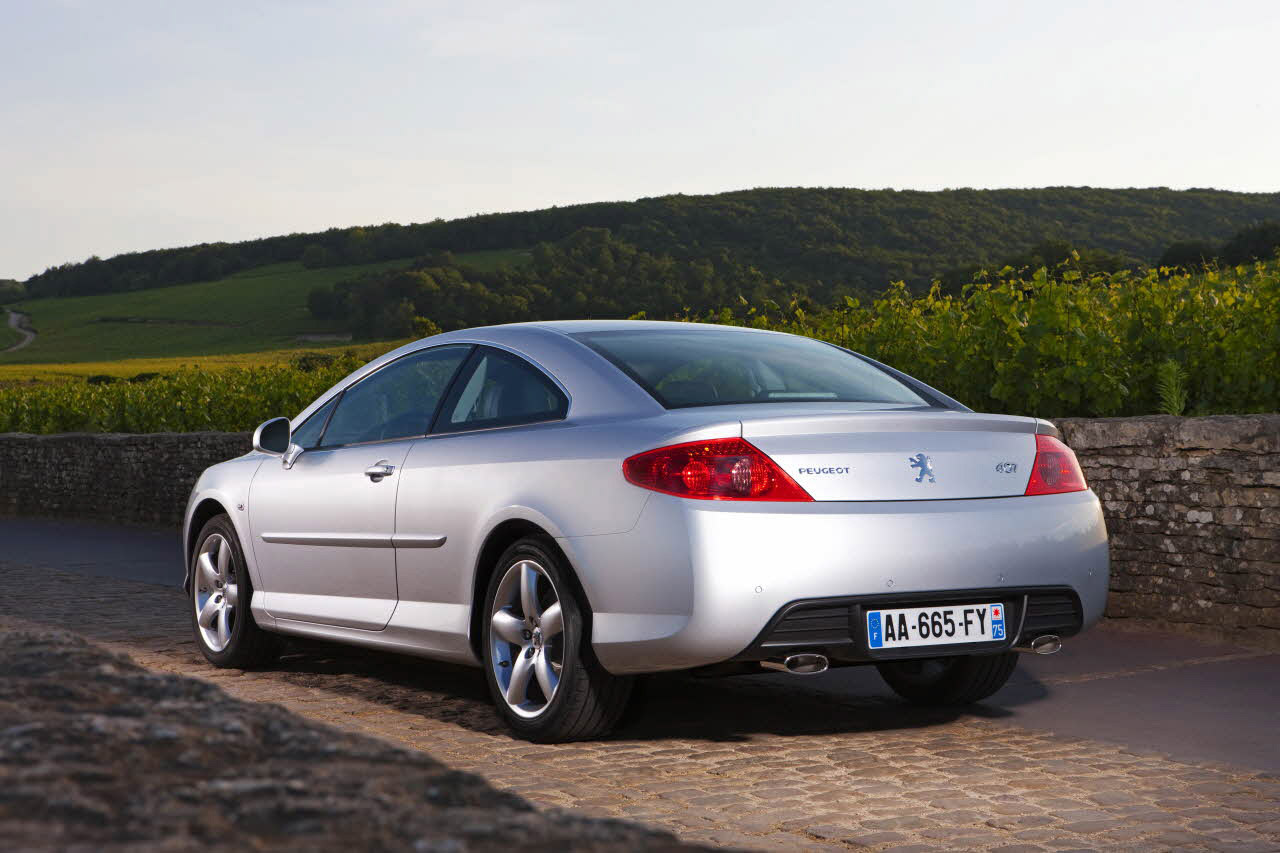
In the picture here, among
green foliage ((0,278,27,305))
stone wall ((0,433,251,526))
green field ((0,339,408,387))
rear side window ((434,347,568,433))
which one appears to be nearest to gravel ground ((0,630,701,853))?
rear side window ((434,347,568,433))

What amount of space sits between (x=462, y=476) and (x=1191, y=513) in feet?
14.0

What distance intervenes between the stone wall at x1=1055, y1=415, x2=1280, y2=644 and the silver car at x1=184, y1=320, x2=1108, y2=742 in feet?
6.85

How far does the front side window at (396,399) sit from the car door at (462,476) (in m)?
0.17

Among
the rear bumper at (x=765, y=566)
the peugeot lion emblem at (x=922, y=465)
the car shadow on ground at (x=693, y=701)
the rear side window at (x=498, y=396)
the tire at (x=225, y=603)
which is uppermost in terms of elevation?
the rear side window at (x=498, y=396)

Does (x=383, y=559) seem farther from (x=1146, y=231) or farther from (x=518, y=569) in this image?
(x=1146, y=231)

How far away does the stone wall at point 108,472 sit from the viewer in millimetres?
19578

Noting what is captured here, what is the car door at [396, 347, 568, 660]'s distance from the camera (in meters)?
6.22

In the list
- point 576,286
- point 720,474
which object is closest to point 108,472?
point 720,474

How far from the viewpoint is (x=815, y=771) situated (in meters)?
5.59

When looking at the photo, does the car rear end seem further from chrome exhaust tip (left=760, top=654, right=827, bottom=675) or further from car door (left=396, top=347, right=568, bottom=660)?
car door (left=396, top=347, right=568, bottom=660)

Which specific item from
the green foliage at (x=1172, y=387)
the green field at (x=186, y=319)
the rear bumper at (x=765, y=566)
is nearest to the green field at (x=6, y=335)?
the green field at (x=186, y=319)

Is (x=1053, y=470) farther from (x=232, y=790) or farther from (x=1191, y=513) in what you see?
(x=232, y=790)

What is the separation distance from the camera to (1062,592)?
5.94m

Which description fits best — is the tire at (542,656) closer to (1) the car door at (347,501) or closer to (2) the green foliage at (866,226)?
(1) the car door at (347,501)
